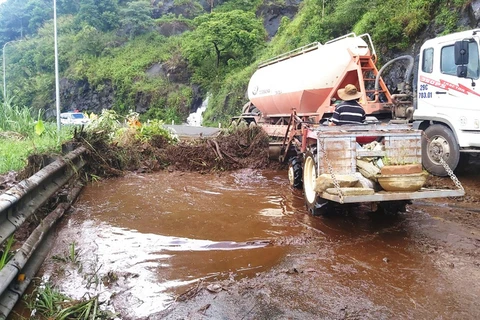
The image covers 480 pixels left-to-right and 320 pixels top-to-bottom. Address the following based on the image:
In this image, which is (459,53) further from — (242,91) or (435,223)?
(242,91)

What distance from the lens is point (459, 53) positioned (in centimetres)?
773

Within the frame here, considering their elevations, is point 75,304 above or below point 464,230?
above

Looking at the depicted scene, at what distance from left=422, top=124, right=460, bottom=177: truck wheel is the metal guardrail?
24.3 ft

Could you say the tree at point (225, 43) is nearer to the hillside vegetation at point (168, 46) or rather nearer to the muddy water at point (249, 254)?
the hillside vegetation at point (168, 46)

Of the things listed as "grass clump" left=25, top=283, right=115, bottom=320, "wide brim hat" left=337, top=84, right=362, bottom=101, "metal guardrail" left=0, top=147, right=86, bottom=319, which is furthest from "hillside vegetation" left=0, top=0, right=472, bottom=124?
"grass clump" left=25, top=283, right=115, bottom=320

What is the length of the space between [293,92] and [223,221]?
5899 mm

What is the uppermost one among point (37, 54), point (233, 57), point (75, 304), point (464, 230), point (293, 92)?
point (37, 54)

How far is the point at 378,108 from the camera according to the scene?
924cm

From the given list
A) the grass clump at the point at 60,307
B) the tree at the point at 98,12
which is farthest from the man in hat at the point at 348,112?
the tree at the point at 98,12

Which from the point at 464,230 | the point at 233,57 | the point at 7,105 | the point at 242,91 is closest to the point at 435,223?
the point at 464,230

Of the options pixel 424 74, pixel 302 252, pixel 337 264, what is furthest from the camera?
pixel 424 74

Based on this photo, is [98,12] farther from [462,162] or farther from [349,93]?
[349,93]

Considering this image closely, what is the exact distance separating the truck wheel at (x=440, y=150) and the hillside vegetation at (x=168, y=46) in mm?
7358

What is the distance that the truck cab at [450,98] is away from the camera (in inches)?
309
